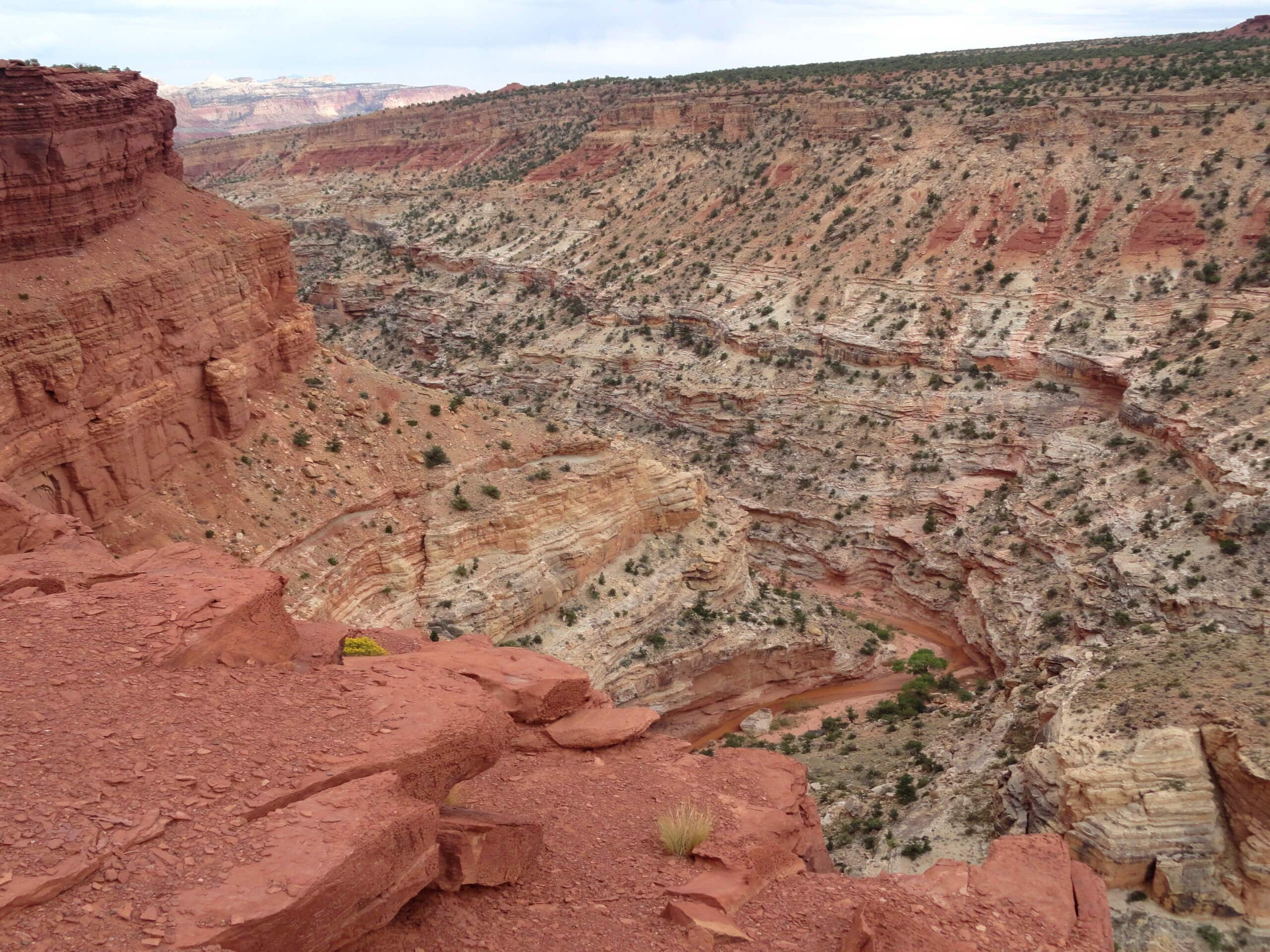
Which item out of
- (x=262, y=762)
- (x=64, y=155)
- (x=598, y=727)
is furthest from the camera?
(x=64, y=155)

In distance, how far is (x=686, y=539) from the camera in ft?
120

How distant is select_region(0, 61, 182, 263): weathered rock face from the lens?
21422 millimetres

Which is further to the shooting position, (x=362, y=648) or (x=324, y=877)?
(x=362, y=648)

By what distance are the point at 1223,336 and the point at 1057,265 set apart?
1130 cm

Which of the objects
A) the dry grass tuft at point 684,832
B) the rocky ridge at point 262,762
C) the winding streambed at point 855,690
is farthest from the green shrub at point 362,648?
the winding streambed at point 855,690

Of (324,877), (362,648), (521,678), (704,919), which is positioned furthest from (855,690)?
(324,877)

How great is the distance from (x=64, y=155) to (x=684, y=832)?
20436 mm

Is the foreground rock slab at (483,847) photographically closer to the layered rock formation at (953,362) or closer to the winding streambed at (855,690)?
the layered rock formation at (953,362)

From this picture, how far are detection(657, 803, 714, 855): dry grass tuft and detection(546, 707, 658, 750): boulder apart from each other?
10.8ft

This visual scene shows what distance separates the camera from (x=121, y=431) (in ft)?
76.1

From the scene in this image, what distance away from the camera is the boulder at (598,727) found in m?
18.1

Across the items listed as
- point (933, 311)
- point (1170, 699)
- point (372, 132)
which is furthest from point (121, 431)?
point (372, 132)

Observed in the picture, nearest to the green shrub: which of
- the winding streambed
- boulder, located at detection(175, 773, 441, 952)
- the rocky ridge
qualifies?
the rocky ridge

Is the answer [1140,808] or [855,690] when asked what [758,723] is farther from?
[1140,808]
